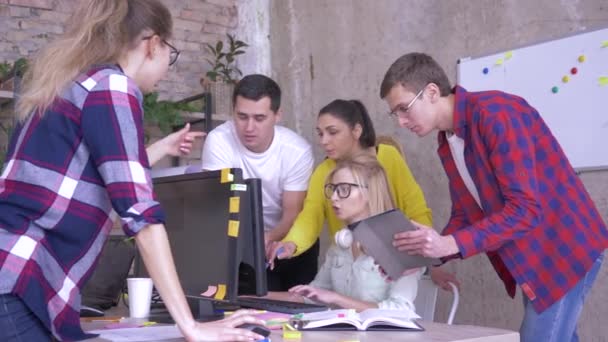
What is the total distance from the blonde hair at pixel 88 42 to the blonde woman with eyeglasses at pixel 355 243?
972 millimetres

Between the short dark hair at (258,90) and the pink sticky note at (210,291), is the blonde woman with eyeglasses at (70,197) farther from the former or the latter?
the short dark hair at (258,90)

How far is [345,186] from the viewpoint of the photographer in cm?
226

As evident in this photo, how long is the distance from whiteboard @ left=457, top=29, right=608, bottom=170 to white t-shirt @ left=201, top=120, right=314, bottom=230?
1.00m

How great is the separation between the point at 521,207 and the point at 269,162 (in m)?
1.28

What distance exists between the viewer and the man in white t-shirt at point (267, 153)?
282cm

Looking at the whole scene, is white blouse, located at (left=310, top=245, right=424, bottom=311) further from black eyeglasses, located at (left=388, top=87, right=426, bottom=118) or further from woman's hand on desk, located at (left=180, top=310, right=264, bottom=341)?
woman's hand on desk, located at (left=180, top=310, right=264, bottom=341)

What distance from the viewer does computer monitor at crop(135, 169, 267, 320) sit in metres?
1.62

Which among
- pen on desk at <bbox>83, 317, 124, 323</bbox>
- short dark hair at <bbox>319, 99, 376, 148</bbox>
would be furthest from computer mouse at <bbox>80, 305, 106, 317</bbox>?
short dark hair at <bbox>319, 99, 376, 148</bbox>

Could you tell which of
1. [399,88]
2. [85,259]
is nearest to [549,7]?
[399,88]

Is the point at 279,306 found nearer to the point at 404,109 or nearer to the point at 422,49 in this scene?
the point at 404,109

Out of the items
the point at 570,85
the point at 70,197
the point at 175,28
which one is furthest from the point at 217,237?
the point at 175,28

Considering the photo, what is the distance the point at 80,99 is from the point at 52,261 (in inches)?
11.2

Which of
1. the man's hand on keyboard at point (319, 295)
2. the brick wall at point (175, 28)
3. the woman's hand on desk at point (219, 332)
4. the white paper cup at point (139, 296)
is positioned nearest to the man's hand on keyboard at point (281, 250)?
the man's hand on keyboard at point (319, 295)

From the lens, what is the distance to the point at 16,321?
1.21 m
